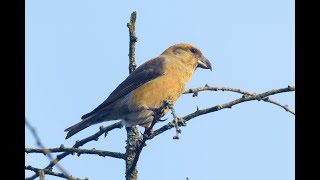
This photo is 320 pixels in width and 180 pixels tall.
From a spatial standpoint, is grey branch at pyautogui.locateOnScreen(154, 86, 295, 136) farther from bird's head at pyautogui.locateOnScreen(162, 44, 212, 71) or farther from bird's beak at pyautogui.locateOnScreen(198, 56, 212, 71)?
bird's beak at pyautogui.locateOnScreen(198, 56, 212, 71)

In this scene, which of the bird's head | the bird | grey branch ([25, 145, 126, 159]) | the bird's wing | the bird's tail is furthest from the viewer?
the bird's head

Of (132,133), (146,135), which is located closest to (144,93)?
(132,133)

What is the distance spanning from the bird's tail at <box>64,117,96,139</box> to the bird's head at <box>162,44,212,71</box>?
64.0 inches

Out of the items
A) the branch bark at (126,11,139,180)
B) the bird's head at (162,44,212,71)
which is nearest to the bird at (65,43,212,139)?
the bird's head at (162,44,212,71)

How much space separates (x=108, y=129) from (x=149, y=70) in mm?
2016

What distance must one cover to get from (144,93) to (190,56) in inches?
43.9

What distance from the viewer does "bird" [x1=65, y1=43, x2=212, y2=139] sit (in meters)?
5.35

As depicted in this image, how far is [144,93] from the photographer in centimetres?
563

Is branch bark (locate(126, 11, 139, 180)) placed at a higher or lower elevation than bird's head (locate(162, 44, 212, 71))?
lower

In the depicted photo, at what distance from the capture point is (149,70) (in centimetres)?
589

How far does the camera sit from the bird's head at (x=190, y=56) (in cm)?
638

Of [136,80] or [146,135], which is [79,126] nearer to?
[136,80]
